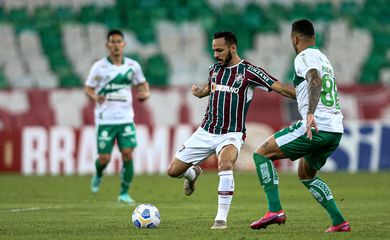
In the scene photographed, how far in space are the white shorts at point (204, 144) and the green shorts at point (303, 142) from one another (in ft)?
2.92

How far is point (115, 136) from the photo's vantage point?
14203 mm

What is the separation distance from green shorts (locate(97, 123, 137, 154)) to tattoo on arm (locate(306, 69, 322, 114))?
5.86 m

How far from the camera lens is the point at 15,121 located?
22.4 m

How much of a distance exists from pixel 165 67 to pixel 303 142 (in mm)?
16500

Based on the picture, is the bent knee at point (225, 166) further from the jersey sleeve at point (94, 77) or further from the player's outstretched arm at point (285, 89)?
the jersey sleeve at point (94, 77)

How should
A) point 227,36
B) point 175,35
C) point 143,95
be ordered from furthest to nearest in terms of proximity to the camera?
point 175,35
point 143,95
point 227,36

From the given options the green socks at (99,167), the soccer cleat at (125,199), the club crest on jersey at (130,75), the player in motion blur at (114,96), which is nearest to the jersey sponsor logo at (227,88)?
the soccer cleat at (125,199)

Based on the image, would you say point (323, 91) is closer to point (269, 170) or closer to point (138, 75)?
point (269, 170)

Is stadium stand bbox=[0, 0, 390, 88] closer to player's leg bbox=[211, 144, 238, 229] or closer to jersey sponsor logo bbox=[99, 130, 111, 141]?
jersey sponsor logo bbox=[99, 130, 111, 141]

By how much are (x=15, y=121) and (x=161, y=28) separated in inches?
225

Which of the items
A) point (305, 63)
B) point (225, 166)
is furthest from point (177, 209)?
point (305, 63)

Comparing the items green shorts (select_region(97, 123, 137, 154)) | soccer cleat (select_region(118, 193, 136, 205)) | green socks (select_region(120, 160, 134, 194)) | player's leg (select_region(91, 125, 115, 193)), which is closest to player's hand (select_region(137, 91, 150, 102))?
green shorts (select_region(97, 123, 137, 154))

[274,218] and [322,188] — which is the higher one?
[322,188]

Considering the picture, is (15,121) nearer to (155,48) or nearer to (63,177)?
(63,177)
